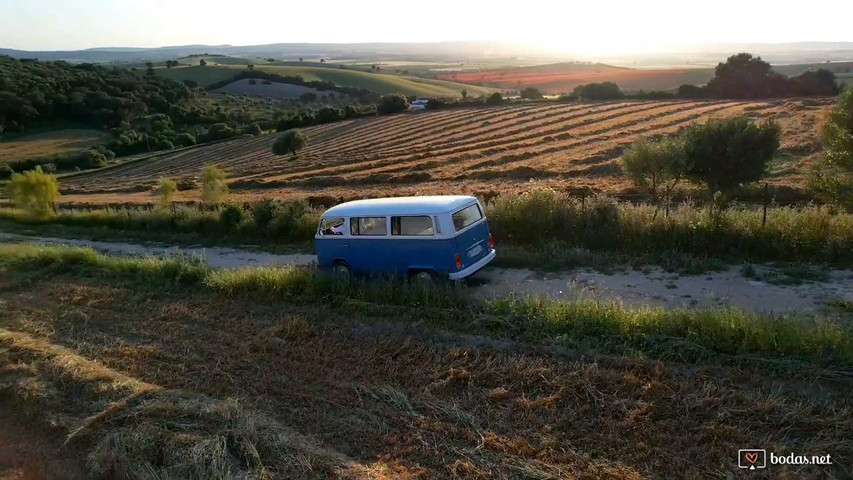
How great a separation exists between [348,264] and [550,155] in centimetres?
2701

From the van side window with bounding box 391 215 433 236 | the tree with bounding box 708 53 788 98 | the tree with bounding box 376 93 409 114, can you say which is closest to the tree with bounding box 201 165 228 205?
the van side window with bounding box 391 215 433 236

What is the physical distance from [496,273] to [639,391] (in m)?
6.68

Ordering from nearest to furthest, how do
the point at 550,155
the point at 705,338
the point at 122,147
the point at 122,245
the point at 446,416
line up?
the point at 446,416
the point at 705,338
the point at 122,245
the point at 550,155
the point at 122,147

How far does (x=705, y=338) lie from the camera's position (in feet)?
27.1

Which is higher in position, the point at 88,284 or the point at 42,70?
the point at 42,70

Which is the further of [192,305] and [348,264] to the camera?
[348,264]

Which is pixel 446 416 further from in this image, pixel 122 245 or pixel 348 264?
pixel 122 245

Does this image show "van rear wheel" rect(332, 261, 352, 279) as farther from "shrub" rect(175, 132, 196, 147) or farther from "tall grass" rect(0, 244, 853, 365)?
"shrub" rect(175, 132, 196, 147)

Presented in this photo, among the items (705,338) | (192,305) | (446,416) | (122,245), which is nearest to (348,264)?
(192,305)

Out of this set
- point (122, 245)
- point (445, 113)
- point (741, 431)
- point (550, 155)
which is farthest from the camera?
point (445, 113)

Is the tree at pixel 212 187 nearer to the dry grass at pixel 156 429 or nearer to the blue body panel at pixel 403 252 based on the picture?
the blue body panel at pixel 403 252

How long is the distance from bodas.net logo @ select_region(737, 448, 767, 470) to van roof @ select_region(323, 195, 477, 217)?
22.6 ft

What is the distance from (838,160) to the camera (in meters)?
13.5

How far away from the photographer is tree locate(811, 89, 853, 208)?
13.1 metres
